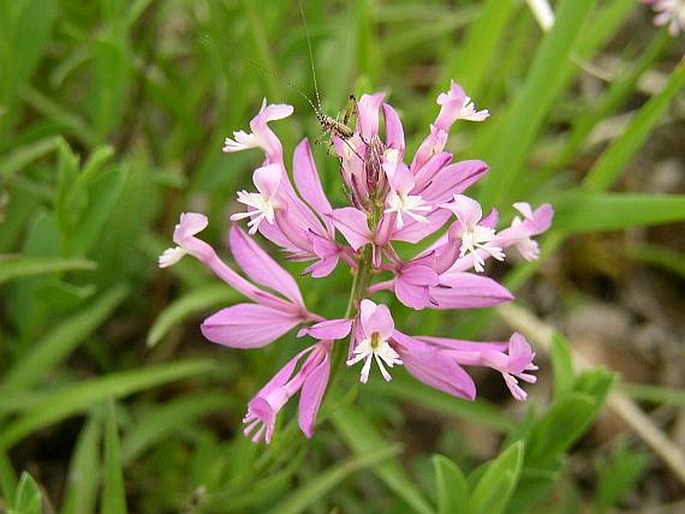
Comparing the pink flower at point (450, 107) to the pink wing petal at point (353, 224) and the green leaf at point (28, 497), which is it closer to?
the pink wing petal at point (353, 224)

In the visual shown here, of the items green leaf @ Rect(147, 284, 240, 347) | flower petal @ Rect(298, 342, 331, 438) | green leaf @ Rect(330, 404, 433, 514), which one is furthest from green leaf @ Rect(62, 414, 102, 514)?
flower petal @ Rect(298, 342, 331, 438)

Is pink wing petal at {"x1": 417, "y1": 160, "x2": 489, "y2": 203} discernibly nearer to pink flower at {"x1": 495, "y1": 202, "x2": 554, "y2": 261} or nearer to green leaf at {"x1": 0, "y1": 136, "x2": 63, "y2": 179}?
pink flower at {"x1": 495, "y1": 202, "x2": 554, "y2": 261}

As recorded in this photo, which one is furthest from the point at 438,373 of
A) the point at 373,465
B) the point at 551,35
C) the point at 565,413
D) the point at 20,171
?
the point at 20,171

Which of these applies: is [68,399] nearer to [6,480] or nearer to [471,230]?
[6,480]

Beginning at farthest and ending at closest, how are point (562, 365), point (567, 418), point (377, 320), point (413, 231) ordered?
point (562, 365), point (567, 418), point (413, 231), point (377, 320)

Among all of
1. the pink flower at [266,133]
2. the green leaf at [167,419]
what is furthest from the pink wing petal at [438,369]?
the green leaf at [167,419]

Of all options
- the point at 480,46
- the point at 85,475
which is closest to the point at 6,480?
the point at 85,475

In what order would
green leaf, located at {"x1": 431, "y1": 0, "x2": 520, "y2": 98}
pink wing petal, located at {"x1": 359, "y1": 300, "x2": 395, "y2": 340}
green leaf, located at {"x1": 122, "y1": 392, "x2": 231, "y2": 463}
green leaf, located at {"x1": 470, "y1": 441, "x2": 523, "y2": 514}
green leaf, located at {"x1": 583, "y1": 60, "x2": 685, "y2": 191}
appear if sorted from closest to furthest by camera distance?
1. pink wing petal, located at {"x1": 359, "y1": 300, "x2": 395, "y2": 340}
2. green leaf, located at {"x1": 470, "y1": 441, "x2": 523, "y2": 514}
3. green leaf, located at {"x1": 583, "y1": 60, "x2": 685, "y2": 191}
4. green leaf, located at {"x1": 122, "y1": 392, "x2": 231, "y2": 463}
5. green leaf, located at {"x1": 431, "y1": 0, "x2": 520, "y2": 98}

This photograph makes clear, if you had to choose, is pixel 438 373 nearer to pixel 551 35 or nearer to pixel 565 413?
pixel 565 413
